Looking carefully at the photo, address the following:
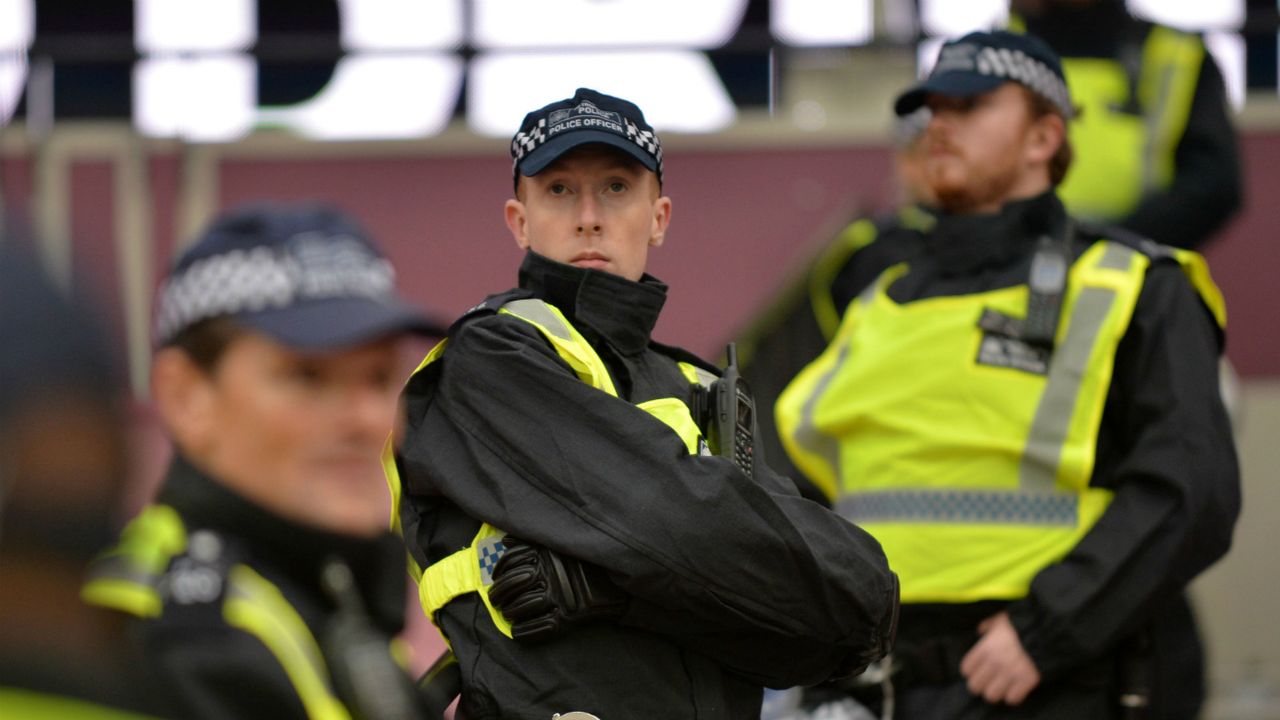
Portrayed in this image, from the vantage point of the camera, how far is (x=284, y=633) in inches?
97.9

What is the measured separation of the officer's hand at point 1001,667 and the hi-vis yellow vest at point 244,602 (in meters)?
2.13

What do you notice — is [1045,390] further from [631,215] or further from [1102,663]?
[631,215]

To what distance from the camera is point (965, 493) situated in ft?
14.6

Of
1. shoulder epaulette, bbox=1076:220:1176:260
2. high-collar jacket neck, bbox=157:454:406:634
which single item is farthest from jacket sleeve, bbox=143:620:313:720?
shoulder epaulette, bbox=1076:220:1176:260

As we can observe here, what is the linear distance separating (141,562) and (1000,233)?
2.61 m

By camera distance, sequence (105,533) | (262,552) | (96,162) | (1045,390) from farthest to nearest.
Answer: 1. (96,162)
2. (1045,390)
3. (262,552)
4. (105,533)

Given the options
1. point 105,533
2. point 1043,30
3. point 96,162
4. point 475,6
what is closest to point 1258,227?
point 1043,30

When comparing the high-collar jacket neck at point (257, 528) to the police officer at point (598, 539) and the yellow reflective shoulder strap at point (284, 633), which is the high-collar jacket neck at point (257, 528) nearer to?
the yellow reflective shoulder strap at point (284, 633)

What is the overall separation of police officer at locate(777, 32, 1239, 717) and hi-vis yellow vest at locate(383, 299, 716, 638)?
0.95 metres

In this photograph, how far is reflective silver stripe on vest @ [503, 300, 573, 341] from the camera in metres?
3.57

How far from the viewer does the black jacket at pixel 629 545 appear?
3.37 m

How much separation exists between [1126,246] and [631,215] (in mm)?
1358

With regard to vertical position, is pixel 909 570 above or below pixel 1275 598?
above

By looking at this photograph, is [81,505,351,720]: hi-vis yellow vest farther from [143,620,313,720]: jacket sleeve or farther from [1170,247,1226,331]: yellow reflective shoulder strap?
[1170,247,1226,331]: yellow reflective shoulder strap
